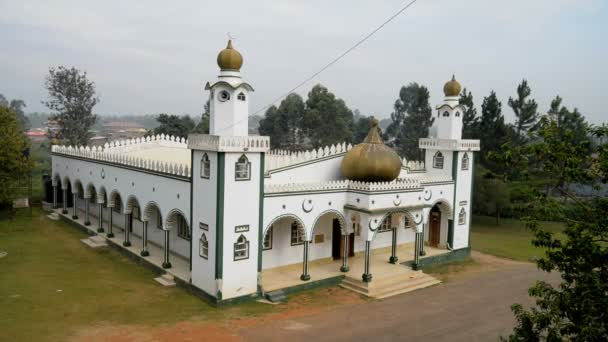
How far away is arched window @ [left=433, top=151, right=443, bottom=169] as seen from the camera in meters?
21.4

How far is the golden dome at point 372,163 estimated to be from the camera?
17.1 metres

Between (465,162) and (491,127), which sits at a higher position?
(491,127)

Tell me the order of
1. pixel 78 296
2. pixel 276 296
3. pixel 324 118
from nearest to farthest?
pixel 78 296
pixel 276 296
pixel 324 118

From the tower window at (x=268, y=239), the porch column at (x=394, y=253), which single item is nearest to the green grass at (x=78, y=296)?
the tower window at (x=268, y=239)

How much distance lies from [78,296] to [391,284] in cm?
989

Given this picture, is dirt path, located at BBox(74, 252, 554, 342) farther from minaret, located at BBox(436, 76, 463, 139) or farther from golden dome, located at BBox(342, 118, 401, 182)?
minaret, located at BBox(436, 76, 463, 139)

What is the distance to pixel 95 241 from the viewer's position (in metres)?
21.2

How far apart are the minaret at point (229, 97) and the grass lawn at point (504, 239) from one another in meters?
12.9

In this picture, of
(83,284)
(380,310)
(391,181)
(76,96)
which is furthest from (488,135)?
(76,96)

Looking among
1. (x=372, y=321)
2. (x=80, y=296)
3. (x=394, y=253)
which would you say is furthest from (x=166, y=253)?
(x=394, y=253)

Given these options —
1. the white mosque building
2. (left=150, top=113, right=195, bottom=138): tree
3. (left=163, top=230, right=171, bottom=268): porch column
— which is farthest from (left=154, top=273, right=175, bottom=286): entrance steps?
(left=150, top=113, right=195, bottom=138): tree

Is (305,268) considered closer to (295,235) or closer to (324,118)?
(295,235)

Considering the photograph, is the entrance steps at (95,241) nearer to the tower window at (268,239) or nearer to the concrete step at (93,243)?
the concrete step at (93,243)

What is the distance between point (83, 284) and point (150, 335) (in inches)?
191
